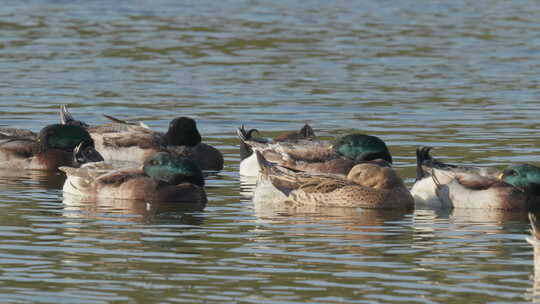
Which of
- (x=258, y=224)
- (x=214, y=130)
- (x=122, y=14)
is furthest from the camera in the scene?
(x=122, y=14)

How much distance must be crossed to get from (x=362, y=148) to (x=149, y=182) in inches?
→ 136

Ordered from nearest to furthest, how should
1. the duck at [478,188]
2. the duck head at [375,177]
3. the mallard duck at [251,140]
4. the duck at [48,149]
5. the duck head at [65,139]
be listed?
1. the duck at [478,188]
2. the duck head at [375,177]
3. the mallard duck at [251,140]
4. the duck at [48,149]
5. the duck head at [65,139]

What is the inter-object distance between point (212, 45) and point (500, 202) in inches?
822

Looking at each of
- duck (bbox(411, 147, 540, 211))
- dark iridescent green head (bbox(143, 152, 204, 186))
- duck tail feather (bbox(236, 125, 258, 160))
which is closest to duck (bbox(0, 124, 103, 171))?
duck tail feather (bbox(236, 125, 258, 160))

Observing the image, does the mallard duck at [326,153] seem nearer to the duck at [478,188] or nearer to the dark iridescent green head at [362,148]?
the dark iridescent green head at [362,148]

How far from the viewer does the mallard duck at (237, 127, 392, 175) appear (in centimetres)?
2019

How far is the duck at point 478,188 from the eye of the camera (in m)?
17.6

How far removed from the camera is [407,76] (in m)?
32.4

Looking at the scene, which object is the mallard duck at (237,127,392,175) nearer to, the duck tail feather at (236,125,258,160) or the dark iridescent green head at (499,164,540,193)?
the duck tail feather at (236,125,258,160)

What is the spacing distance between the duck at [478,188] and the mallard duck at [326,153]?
2.04 meters

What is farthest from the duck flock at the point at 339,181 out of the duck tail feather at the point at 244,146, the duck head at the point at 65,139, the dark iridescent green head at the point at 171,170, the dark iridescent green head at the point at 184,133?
the duck head at the point at 65,139

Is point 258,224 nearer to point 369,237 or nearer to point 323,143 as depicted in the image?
point 369,237

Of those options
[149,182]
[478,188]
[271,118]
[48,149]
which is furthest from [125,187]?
[271,118]

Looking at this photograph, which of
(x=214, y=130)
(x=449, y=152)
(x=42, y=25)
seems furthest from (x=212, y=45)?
(x=449, y=152)
